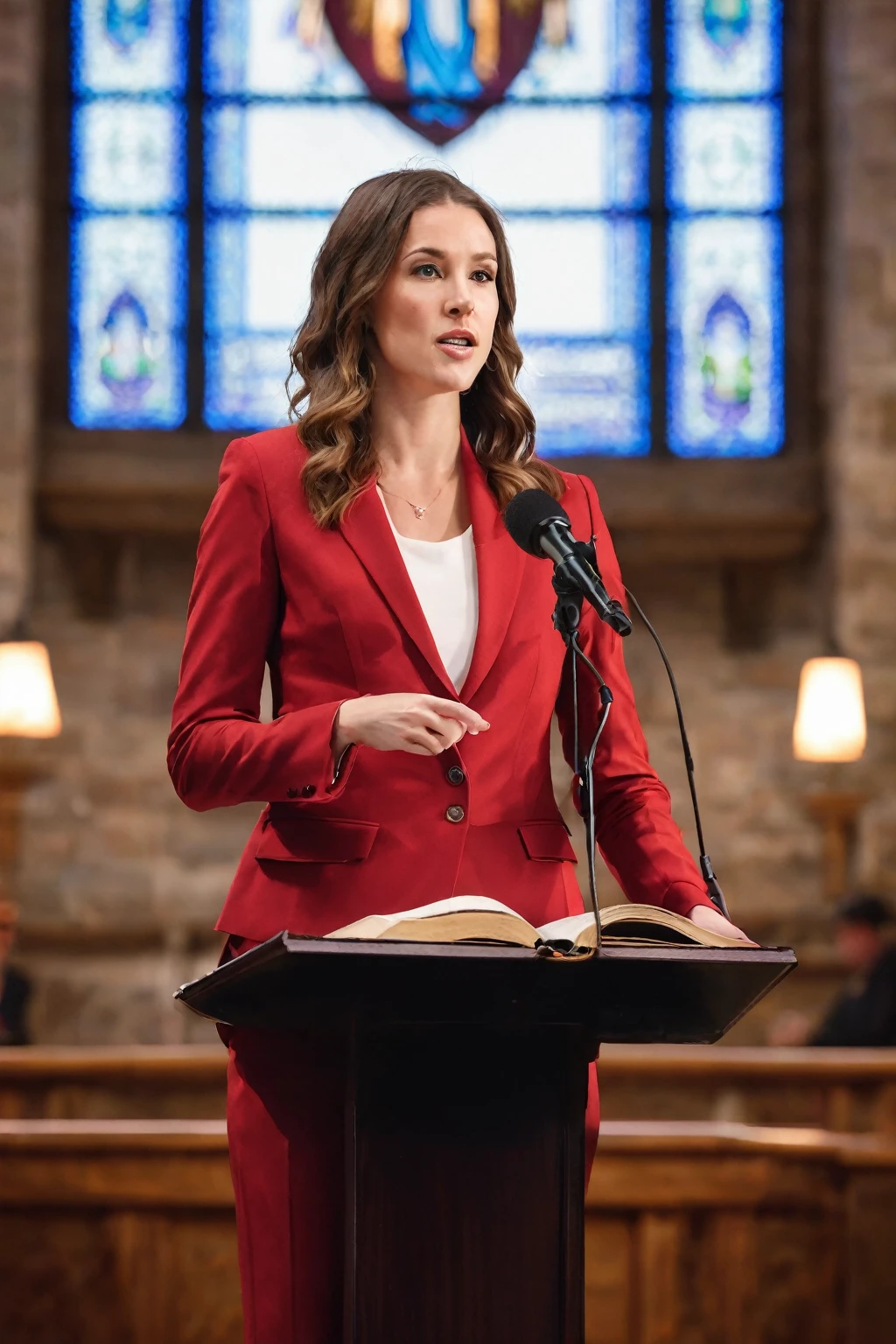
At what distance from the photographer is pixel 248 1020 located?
1481 mm

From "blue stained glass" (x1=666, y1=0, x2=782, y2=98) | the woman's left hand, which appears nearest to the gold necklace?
the woman's left hand

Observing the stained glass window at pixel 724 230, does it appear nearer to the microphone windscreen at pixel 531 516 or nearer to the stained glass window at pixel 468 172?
the stained glass window at pixel 468 172

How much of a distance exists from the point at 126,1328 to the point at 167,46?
21.5 ft

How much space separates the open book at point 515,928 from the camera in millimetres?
1342

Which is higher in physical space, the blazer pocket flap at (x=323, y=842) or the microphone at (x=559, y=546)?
the microphone at (x=559, y=546)

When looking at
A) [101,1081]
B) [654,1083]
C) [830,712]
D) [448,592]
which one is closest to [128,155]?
[830,712]

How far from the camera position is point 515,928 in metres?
1.36

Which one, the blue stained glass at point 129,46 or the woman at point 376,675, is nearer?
the woman at point 376,675

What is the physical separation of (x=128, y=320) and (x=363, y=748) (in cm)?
686

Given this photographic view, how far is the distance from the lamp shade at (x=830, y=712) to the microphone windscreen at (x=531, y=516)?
581 centimetres

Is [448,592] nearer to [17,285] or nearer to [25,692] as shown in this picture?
[25,692]

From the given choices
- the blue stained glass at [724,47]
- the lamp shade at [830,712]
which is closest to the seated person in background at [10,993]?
the lamp shade at [830,712]

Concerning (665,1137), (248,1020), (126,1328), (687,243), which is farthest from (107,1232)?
(687,243)

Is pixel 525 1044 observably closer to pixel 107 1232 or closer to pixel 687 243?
pixel 107 1232
